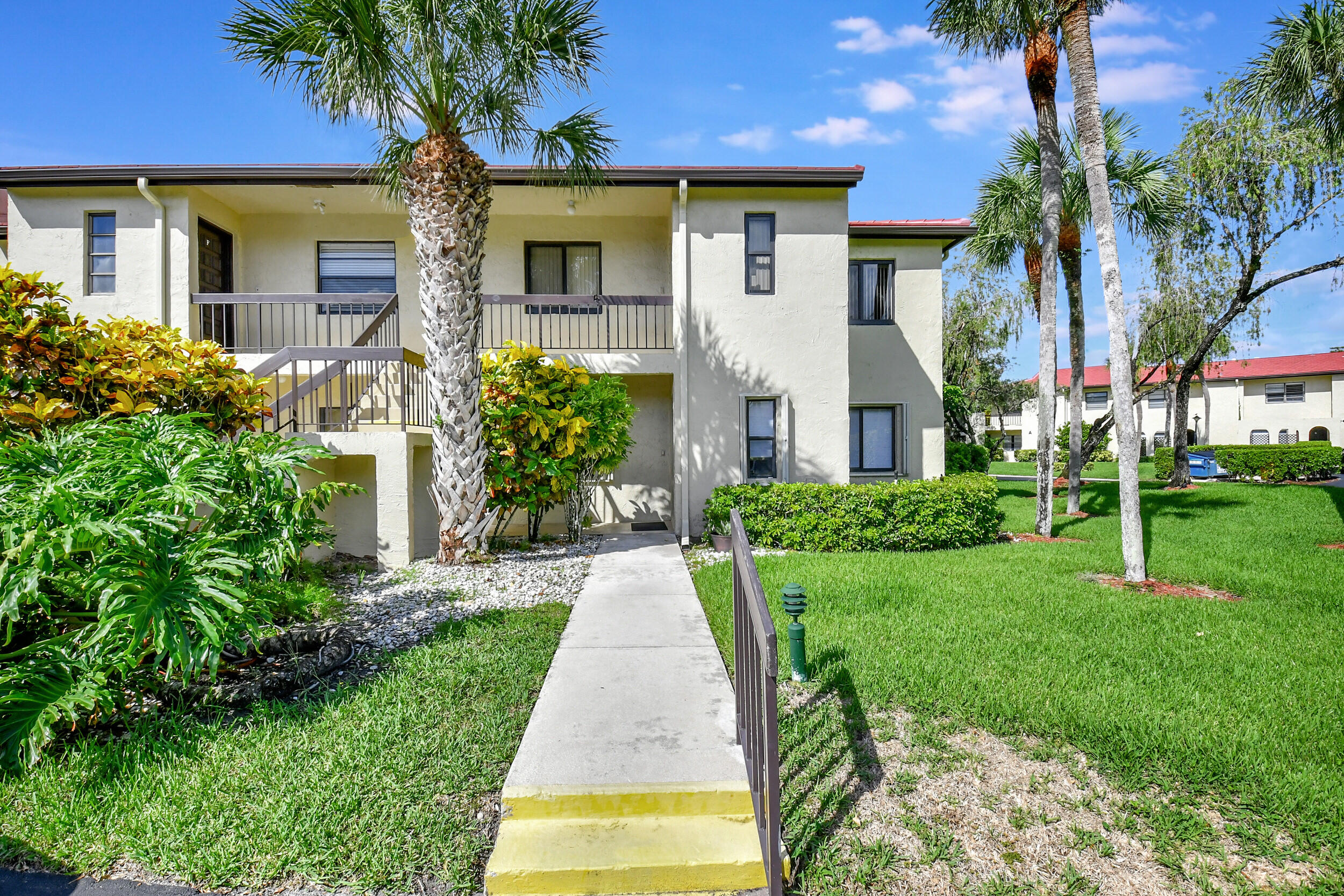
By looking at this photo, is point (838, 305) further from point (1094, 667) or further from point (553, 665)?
point (553, 665)

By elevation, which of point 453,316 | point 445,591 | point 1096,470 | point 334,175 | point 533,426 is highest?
point 334,175

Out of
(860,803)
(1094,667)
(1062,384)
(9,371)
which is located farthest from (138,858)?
(1062,384)

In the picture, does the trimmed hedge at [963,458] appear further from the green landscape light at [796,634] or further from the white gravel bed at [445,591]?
the green landscape light at [796,634]

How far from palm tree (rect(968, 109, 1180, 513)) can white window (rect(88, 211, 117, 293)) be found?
57.0ft

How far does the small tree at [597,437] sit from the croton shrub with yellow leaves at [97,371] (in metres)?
4.20

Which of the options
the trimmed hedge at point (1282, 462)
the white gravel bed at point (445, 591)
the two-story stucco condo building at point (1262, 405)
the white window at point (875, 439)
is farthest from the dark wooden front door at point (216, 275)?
the two-story stucco condo building at point (1262, 405)

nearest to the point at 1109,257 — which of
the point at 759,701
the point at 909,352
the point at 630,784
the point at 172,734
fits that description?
the point at 909,352

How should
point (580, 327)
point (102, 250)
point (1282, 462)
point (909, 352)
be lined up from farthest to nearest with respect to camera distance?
1. point (1282, 462)
2. point (909, 352)
3. point (580, 327)
4. point (102, 250)

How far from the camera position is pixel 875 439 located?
13148 millimetres

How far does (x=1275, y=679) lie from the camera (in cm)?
475

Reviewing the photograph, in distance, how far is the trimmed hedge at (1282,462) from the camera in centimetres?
2186

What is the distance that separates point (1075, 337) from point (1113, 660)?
39.9ft

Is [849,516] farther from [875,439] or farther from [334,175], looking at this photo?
[334,175]

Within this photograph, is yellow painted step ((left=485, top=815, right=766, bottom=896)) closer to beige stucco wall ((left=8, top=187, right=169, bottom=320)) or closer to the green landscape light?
the green landscape light
